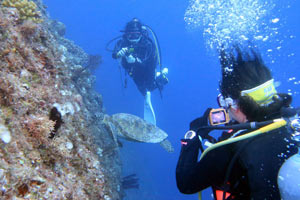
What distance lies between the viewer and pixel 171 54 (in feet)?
266

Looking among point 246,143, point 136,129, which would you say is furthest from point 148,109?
point 246,143

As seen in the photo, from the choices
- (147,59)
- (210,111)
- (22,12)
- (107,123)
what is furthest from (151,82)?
(210,111)

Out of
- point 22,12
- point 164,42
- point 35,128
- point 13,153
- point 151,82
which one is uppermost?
point 164,42

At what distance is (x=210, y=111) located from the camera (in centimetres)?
245

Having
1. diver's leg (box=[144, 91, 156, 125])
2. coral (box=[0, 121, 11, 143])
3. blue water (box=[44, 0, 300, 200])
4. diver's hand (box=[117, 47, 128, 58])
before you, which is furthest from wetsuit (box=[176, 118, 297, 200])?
blue water (box=[44, 0, 300, 200])

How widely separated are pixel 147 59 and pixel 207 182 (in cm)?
717

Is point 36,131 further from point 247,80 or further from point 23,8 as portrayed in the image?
point 23,8

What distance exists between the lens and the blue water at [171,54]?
146ft

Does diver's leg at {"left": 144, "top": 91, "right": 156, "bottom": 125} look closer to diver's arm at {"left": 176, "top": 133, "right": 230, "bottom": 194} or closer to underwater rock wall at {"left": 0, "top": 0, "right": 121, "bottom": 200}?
underwater rock wall at {"left": 0, "top": 0, "right": 121, "bottom": 200}

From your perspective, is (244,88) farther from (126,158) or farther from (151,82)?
(126,158)

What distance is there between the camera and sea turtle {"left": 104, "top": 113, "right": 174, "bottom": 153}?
5395 millimetres

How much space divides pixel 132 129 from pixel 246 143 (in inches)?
165

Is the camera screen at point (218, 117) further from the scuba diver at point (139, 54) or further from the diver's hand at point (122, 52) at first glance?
the scuba diver at point (139, 54)

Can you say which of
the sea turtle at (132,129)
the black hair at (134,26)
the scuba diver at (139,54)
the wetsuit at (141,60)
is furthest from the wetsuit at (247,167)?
the black hair at (134,26)
